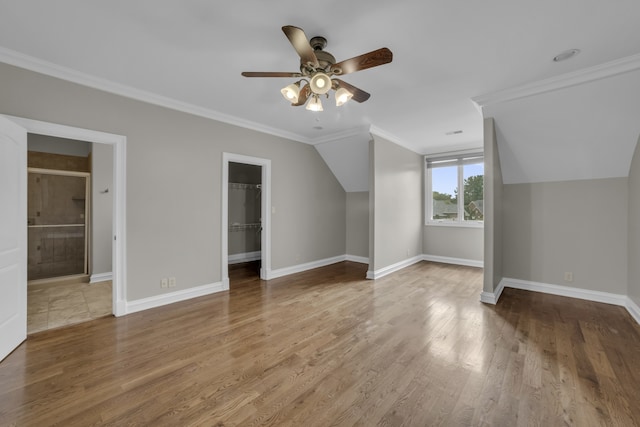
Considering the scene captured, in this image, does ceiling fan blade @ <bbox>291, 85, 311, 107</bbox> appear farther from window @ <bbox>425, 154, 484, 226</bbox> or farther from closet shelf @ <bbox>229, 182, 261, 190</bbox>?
window @ <bbox>425, 154, 484, 226</bbox>

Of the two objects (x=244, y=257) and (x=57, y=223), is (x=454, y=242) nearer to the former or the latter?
(x=244, y=257)

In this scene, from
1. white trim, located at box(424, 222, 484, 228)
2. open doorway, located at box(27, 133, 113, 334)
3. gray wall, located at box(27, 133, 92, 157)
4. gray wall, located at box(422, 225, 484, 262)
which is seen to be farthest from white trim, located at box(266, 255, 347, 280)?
gray wall, located at box(27, 133, 92, 157)

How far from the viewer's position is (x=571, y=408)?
168cm

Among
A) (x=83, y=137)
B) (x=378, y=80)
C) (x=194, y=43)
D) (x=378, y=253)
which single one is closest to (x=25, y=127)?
(x=83, y=137)

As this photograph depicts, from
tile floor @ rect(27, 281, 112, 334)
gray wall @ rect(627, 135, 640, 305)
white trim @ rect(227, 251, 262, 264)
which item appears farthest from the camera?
white trim @ rect(227, 251, 262, 264)

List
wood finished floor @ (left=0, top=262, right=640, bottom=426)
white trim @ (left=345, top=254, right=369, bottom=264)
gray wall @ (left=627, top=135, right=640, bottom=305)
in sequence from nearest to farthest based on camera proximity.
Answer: wood finished floor @ (left=0, top=262, right=640, bottom=426), gray wall @ (left=627, top=135, right=640, bottom=305), white trim @ (left=345, top=254, right=369, bottom=264)

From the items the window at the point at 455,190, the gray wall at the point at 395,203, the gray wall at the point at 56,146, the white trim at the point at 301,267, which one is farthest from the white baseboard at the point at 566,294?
the gray wall at the point at 56,146

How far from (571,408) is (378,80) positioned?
3100 mm

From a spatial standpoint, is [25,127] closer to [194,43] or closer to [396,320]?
[194,43]

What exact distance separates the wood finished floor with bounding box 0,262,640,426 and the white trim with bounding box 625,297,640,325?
4.3 inches

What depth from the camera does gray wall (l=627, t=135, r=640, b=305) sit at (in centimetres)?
305

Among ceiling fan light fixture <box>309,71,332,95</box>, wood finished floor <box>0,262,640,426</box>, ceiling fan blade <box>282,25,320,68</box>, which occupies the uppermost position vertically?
ceiling fan blade <box>282,25,320,68</box>

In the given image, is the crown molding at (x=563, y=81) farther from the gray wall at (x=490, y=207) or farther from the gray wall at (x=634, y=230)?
the gray wall at (x=634, y=230)

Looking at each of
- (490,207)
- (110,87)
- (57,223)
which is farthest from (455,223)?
(57,223)
